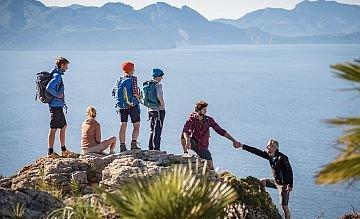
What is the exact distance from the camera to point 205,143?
11336mm

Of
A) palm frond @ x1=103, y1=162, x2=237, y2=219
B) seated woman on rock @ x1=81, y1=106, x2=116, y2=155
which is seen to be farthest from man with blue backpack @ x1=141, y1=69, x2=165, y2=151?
palm frond @ x1=103, y1=162, x2=237, y2=219

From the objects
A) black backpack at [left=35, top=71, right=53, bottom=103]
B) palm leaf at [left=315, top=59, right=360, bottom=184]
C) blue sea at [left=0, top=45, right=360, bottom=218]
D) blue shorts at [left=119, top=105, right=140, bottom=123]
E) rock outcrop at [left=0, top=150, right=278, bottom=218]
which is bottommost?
blue sea at [left=0, top=45, right=360, bottom=218]

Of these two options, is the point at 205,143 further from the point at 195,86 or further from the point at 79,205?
the point at 195,86

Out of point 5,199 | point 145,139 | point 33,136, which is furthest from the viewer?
point 33,136

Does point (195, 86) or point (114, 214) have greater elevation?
point (114, 214)

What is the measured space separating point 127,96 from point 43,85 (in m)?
1.70

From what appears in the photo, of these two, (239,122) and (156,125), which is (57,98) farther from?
(239,122)

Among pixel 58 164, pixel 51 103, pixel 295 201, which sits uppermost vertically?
pixel 51 103

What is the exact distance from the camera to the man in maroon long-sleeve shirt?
11109 millimetres

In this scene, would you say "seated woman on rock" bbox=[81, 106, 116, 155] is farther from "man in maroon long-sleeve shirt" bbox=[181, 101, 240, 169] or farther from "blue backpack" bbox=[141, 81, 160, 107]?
"man in maroon long-sleeve shirt" bbox=[181, 101, 240, 169]

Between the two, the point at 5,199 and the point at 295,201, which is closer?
the point at 5,199

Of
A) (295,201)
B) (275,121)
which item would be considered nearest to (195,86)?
(275,121)

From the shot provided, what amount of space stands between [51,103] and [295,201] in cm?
6686

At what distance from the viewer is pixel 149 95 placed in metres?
12.3
